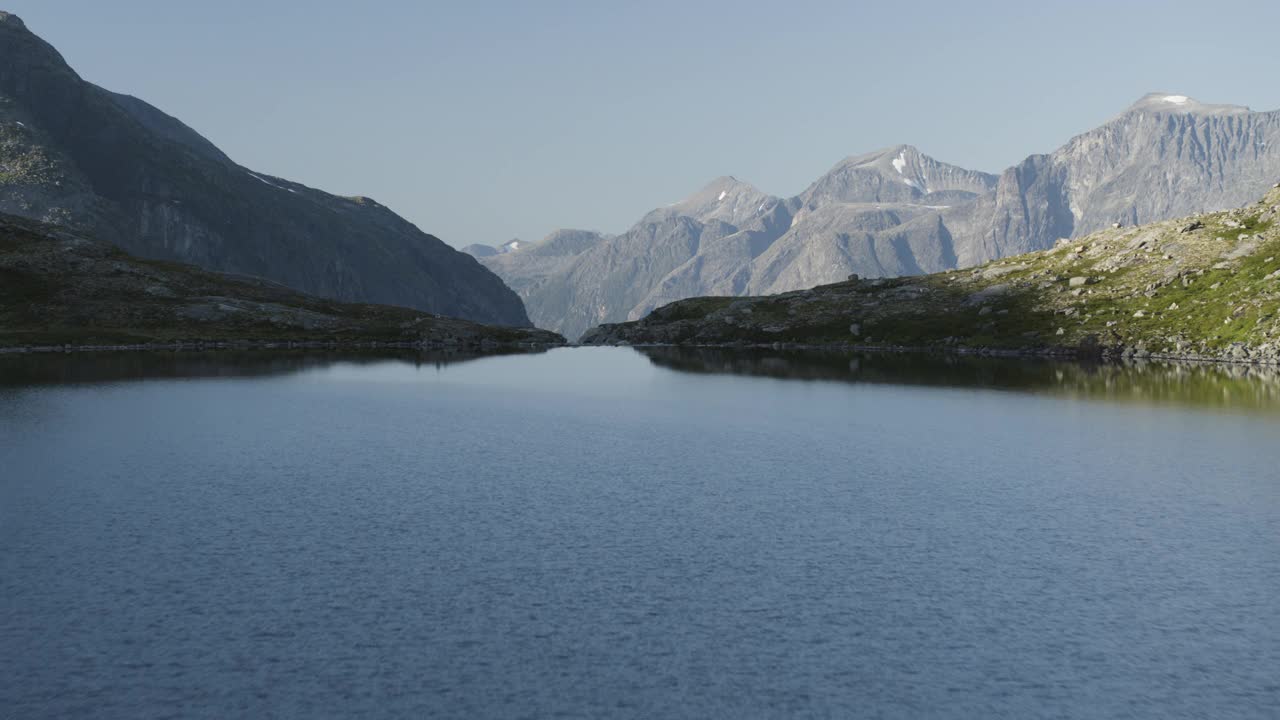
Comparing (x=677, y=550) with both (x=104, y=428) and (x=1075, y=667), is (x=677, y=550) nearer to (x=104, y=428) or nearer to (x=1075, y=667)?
(x=1075, y=667)

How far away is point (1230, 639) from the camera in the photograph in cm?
2638

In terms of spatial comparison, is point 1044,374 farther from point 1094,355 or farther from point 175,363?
point 175,363

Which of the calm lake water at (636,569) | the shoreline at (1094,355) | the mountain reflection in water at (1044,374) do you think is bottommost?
the calm lake water at (636,569)

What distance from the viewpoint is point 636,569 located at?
3241 cm

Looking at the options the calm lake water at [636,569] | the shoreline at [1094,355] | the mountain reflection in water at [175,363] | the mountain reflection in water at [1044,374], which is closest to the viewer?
the calm lake water at [636,569]

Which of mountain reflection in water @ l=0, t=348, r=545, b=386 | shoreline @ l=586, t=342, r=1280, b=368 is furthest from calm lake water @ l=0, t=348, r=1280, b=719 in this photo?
shoreline @ l=586, t=342, r=1280, b=368

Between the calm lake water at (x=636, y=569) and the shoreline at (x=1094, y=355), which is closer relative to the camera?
the calm lake water at (x=636, y=569)

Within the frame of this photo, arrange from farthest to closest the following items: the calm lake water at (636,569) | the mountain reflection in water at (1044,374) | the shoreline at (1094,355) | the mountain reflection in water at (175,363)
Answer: the shoreline at (1094,355) < the mountain reflection in water at (175,363) < the mountain reflection in water at (1044,374) < the calm lake water at (636,569)

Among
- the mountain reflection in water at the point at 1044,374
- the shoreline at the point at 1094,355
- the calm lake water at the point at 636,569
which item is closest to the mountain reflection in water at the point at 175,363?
the calm lake water at the point at 636,569

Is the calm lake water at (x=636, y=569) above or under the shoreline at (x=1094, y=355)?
under

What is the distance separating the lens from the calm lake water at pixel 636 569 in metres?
22.7

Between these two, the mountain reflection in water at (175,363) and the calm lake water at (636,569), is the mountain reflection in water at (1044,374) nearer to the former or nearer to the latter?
the calm lake water at (636,569)

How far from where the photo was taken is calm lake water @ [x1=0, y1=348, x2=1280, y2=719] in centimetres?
2273

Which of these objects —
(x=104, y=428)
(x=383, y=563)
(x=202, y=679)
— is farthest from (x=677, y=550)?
(x=104, y=428)
